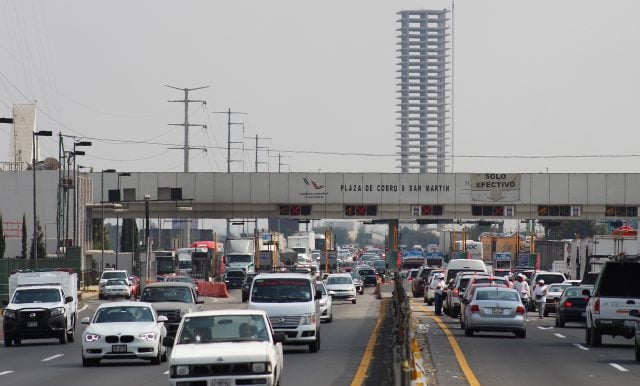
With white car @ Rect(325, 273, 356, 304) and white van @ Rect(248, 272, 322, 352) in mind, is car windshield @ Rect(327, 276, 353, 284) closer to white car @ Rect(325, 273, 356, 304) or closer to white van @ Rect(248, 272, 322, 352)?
white car @ Rect(325, 273, 356, 304)

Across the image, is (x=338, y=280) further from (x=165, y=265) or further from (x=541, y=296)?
(x=165, y=265)

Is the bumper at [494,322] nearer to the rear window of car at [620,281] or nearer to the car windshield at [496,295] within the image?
the car windshield at [496,295]

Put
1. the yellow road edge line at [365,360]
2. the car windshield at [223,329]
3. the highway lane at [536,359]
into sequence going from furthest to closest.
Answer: the highway lane at [536,359] < the yellow road edge line at [365,360] < the car windshield at [223,329]

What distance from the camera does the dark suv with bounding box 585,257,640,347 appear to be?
36.3 metres

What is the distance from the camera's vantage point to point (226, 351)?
66.9 ft

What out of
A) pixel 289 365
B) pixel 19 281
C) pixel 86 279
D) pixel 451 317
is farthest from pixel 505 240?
pixel 289 365

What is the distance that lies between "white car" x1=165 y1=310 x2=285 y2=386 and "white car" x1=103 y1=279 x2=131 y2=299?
61771 mm

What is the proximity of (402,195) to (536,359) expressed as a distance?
69.7 meters

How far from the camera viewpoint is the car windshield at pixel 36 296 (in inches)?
1607

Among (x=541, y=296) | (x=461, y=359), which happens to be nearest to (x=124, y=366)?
(x=461, y=359)

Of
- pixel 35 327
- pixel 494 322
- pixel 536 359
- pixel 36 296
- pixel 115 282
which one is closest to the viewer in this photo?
pixel 536 359

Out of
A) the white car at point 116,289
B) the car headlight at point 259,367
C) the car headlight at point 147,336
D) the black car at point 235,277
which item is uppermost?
the car headlight at point 259,367

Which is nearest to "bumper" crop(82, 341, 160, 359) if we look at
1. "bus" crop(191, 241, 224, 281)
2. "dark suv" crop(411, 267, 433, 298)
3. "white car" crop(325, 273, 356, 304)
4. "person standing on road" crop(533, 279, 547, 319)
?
"person standing on road" crop(533, 279, 547, 319)

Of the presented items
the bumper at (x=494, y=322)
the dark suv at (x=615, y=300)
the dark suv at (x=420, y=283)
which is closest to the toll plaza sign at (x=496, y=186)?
the dark suv at (x=420, y=283)
